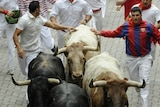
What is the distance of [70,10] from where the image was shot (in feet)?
48.1

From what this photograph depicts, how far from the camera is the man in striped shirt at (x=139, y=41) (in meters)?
12.4

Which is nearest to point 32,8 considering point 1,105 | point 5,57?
point 1,105

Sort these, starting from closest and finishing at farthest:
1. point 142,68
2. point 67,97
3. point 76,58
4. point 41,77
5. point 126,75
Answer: point 67,97 → point 41,77 → point 76,58 → point 142,68 → point 126,75

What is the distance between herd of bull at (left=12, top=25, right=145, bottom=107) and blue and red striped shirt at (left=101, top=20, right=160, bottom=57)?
0.61 meters

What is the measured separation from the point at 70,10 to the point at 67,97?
4760mm

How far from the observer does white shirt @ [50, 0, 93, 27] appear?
14.6 meters

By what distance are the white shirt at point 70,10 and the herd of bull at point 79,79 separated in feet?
2.87

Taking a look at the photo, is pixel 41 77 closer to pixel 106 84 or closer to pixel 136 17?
pixel 106 84

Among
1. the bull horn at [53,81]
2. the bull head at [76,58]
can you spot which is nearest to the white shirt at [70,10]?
the bull head at [76,58]

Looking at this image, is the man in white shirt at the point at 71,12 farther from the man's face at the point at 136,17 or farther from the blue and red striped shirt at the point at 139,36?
the man's face at the point at 136,17

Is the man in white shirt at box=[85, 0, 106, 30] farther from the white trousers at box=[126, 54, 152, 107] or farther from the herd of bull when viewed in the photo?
the white trousers at box=[126, 54, 152, 107]

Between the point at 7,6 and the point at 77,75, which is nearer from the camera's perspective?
the point at 77,75

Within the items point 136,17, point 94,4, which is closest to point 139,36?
point 136,17

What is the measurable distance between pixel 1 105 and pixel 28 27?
1996mm
